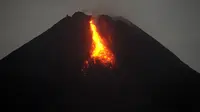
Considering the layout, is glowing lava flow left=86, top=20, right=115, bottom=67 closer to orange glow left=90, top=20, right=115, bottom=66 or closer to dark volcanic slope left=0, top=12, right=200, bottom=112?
orange glow left=90, top=20, right=115, bottom=66

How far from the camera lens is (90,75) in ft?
35.7

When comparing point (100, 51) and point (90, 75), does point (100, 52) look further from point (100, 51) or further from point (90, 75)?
point (90, 75)

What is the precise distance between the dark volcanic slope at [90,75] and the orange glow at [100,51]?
0.25 m

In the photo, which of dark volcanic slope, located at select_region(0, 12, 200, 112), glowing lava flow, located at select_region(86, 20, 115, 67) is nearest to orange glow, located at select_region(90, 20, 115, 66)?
glowing lava flow, located at select_region(86, 20, 115, 67)

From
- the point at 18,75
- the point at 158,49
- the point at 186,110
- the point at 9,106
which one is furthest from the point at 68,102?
the point at 158,49

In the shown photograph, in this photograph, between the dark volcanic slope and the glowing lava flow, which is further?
the glowing lava flow

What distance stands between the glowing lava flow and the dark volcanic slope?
0.82 ft

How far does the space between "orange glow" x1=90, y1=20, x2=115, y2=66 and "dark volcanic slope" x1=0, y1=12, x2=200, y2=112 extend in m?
0.25

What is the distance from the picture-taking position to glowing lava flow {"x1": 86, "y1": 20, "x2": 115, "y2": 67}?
1166 cm

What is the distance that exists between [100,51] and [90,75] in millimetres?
1592

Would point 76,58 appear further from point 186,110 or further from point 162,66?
point 186,110

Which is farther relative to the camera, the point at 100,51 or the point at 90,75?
the point at 100,51

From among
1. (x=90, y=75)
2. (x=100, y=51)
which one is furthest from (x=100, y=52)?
(x=90, y=75)

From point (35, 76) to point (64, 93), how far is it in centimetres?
148
